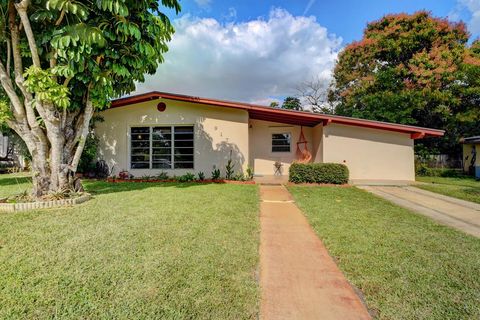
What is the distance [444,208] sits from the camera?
6.10 meters

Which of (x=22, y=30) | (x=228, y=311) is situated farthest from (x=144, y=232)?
(x=22, y=30)

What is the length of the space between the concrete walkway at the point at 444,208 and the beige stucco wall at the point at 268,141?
5981mm

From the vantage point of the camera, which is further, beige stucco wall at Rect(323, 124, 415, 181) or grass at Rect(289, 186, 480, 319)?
beige stucco wall at Rect(323, 124, 415, 181)

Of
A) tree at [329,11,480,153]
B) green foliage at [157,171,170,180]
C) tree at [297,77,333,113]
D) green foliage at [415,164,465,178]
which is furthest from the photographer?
tree at [297,77,333,113]

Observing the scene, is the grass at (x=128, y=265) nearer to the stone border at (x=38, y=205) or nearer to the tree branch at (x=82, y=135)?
the stone border at (x=38, y=205)

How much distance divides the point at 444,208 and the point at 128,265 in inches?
279

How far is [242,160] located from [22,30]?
7.90 m

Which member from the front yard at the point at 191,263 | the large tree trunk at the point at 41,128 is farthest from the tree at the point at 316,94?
the large tree trunk at the point at 41,128

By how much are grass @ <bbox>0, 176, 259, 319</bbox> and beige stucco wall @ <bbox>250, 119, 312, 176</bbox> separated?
8903mm

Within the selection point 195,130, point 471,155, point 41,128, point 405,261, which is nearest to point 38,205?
point 41,128

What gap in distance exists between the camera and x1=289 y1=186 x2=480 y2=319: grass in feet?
7.06

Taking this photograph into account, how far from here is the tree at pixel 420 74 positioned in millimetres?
15922

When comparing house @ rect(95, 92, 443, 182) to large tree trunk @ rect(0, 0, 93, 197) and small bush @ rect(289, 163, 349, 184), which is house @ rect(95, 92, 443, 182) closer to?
small bush @ rect(289, 163, 349, 184)

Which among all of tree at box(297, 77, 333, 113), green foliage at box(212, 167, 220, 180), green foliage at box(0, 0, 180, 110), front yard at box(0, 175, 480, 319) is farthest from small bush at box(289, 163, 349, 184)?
tree at box(297, 77, 333, 113)
